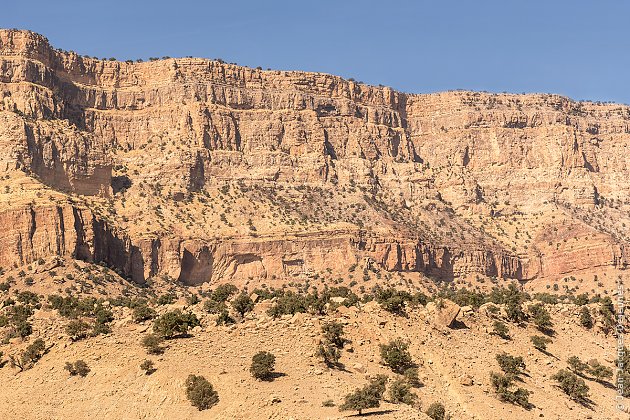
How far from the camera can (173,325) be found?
59.9m

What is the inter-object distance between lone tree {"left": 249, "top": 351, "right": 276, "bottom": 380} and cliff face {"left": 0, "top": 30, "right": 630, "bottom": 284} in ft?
215

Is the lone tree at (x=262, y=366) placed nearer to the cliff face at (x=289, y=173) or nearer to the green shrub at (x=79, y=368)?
the green shrub at (x=79, y=368)

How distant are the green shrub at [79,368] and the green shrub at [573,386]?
89.6 ft

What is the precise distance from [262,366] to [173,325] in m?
10.1

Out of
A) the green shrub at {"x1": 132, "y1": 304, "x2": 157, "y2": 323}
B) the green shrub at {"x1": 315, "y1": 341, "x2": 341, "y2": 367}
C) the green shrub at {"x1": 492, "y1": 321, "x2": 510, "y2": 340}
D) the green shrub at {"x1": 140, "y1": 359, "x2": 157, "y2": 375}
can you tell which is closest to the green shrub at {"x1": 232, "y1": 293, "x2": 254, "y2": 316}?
the green shrub at {"x1": 132, "y1": 304, "x2": 157, "y2": 323}

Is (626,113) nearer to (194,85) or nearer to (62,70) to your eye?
(194,85)

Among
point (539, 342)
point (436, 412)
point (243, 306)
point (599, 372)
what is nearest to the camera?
point (436, 412)

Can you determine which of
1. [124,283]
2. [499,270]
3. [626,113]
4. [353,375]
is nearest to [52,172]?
[124,283]

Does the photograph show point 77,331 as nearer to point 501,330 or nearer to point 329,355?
point 329,355

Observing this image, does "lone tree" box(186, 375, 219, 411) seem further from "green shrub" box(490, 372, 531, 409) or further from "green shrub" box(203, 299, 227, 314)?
"green shrub" box(490, 372, 531, 409)

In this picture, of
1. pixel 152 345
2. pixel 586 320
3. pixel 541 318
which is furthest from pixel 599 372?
pixel 152 345

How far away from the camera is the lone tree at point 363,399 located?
47625 mm

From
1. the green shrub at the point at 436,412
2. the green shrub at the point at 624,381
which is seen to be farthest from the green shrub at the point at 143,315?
the green shrub at the point at 624,381

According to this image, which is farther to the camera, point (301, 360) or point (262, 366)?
point (301, 360)
